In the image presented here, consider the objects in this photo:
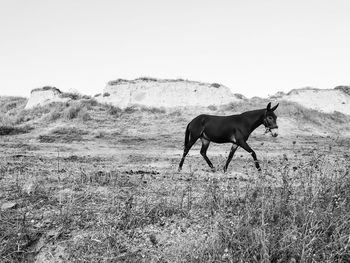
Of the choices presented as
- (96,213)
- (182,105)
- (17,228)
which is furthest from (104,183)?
(182,105)

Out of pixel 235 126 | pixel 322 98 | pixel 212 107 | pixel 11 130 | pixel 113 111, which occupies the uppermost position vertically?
pixel 322 98

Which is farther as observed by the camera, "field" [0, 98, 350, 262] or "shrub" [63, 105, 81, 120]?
"shrub" [63, 105, 81, 120]

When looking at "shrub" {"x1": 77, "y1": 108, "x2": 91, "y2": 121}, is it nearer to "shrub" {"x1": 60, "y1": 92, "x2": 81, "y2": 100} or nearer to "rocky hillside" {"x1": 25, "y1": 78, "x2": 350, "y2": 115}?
"rocky hillside" {"x1": 25, "y1": 78, "x2": 350, "y2": 115}

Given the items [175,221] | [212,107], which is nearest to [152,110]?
[212,107]

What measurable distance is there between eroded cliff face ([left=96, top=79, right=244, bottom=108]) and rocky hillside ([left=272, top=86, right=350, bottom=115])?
6571 millimetres

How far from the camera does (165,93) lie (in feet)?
125

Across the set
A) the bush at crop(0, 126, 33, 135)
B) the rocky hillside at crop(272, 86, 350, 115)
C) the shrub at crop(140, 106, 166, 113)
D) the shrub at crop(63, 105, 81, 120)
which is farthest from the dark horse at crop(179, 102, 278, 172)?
the rocky hillside at crop(272, 86, 350, 115)

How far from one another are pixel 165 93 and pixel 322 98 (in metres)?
19.0

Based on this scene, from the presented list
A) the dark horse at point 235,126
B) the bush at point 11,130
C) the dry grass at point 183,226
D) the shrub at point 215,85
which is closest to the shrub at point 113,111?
the bush at point 11,130

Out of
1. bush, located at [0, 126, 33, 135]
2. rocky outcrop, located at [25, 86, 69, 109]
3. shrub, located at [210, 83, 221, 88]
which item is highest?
shrub, located at [210, 83, 221, 88]

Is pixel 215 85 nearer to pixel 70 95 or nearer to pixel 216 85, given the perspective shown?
pixel 216 85

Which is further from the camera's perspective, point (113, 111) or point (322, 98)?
point (322, 98)

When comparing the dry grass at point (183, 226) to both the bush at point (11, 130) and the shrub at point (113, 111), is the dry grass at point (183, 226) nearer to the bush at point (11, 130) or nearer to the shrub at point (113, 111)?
the bush at point (11, 130)

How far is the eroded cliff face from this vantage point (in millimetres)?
37219
